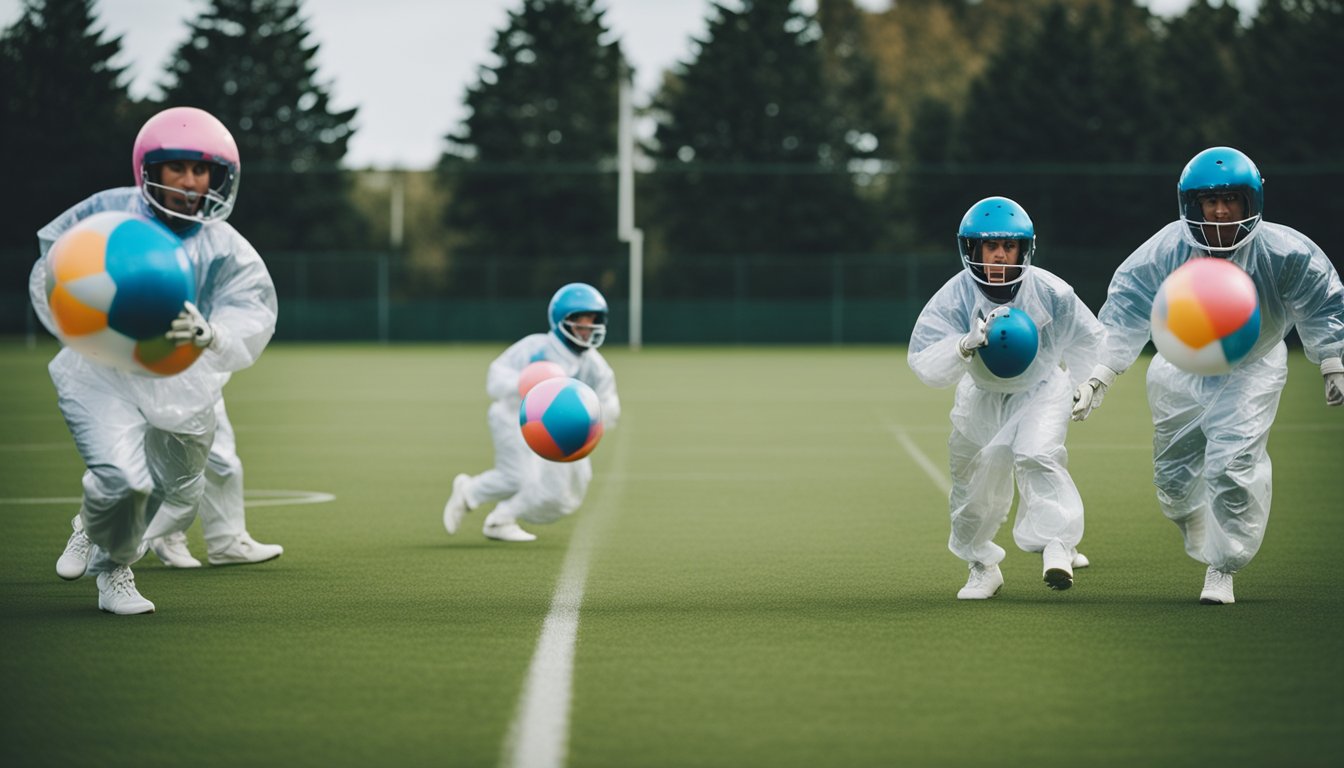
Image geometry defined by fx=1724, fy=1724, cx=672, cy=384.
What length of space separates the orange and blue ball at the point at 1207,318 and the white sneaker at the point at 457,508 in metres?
5.01

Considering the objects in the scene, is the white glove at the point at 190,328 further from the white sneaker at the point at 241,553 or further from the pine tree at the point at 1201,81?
the pine tree at the point at 1201,81

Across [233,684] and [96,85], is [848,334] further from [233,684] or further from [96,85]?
[233,684]

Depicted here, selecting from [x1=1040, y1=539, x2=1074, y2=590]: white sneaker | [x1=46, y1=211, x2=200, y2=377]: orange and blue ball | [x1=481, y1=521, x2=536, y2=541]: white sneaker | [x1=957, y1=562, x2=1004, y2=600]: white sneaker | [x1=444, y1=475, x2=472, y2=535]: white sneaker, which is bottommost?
Result: [x1=481, y1=521, x2=536, y2=541]: white sneaker

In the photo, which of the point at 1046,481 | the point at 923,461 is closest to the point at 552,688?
the point at 1046,481

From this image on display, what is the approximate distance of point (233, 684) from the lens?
6480mm

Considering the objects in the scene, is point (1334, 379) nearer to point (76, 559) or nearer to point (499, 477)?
point (499, 477)

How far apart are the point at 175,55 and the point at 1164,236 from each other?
57.8m

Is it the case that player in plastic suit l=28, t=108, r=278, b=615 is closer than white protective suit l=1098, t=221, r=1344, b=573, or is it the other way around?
player in plastic suit l=28, t=108, r=278, b=615

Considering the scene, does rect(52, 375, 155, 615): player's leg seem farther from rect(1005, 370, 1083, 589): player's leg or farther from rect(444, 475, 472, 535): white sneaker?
rect(1005, 370, 1083, 589): player's leg

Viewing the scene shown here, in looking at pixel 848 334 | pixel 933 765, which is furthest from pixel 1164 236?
pixel 848 334

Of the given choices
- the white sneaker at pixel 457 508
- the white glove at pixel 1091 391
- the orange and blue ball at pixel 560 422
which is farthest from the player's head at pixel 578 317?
the white glove at pixel 1091 391

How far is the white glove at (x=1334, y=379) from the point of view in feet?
27.5

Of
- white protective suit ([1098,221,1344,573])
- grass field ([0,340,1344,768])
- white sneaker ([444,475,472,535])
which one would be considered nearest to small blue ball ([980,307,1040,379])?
white protective suit ([1098,221,1344,573])

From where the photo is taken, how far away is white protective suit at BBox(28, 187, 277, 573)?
7711mm
